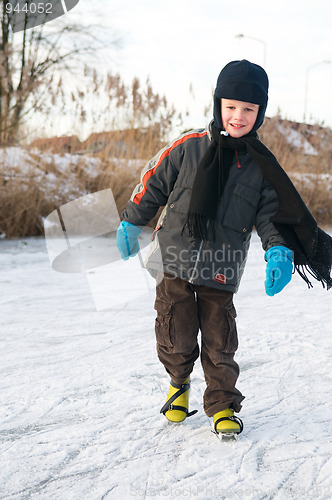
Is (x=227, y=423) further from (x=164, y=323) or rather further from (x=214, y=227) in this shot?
(x=214, y=227)

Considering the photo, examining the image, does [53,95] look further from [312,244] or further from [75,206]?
[312,244]

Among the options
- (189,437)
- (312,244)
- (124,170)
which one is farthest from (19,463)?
(124,170)

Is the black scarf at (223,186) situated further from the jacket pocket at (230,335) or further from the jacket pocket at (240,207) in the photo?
the jacket pocket at (230,335)

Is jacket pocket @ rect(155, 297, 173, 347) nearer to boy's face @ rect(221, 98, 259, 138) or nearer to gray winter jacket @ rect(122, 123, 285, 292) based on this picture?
gray winter jacket @ rect(122, 123, 285, 292)

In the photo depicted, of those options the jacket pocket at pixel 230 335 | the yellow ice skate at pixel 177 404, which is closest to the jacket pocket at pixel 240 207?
the jacket pocket at pixel 230 335

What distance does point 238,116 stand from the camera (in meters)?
1.65

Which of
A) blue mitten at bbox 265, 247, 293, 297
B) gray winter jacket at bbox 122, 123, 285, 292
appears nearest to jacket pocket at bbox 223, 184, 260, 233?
gray winter jacket at bbox 122, 123, 285, 292

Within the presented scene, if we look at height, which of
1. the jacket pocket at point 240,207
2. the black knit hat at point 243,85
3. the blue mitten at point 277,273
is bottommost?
the blue mitten at point 277,273

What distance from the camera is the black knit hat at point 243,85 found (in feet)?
5.39

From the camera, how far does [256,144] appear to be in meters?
1.65

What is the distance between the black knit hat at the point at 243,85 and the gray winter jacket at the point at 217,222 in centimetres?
13

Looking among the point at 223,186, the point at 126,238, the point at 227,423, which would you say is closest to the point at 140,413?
the point at 227,423

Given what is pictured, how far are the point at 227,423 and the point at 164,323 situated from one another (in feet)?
1.25

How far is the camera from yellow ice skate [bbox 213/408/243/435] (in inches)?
65.3
